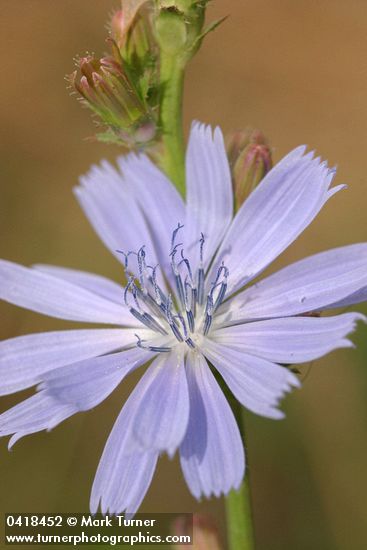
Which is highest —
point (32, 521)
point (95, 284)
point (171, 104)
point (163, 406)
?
point (171, 104)

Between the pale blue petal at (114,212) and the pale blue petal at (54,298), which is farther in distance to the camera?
the pale blue petal at (114,212)

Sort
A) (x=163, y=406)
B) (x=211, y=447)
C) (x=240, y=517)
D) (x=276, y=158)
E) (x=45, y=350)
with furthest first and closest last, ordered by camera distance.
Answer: (x=276, y=158), (x=45, y=350), (x=240, y=517), (x=163, y=406), (x=211, y=447)

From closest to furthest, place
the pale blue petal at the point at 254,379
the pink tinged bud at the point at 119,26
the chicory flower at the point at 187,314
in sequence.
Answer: the pale blue petal at the point at 254,379 → the chicory flower at the point at 187,314 → the pink tinged bud at the point at 119,26

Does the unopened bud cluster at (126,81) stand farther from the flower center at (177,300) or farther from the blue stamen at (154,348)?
the blue stamen at (154,348)

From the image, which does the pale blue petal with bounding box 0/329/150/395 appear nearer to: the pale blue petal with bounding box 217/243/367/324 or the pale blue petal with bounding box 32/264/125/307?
the pale blue petal with bounding box 32/264/125/307

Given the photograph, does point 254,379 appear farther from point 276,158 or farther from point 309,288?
point 276,158

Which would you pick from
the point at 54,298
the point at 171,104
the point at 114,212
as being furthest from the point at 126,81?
the point at 54,298

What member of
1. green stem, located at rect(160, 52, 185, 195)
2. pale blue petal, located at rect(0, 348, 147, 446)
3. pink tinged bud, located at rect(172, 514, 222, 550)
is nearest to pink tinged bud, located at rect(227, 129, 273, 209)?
green stem, located at rect(160, 52, 185, 195)

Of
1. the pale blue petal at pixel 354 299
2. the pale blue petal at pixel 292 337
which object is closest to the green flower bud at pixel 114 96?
the pale blue petal at pixel 292 337
